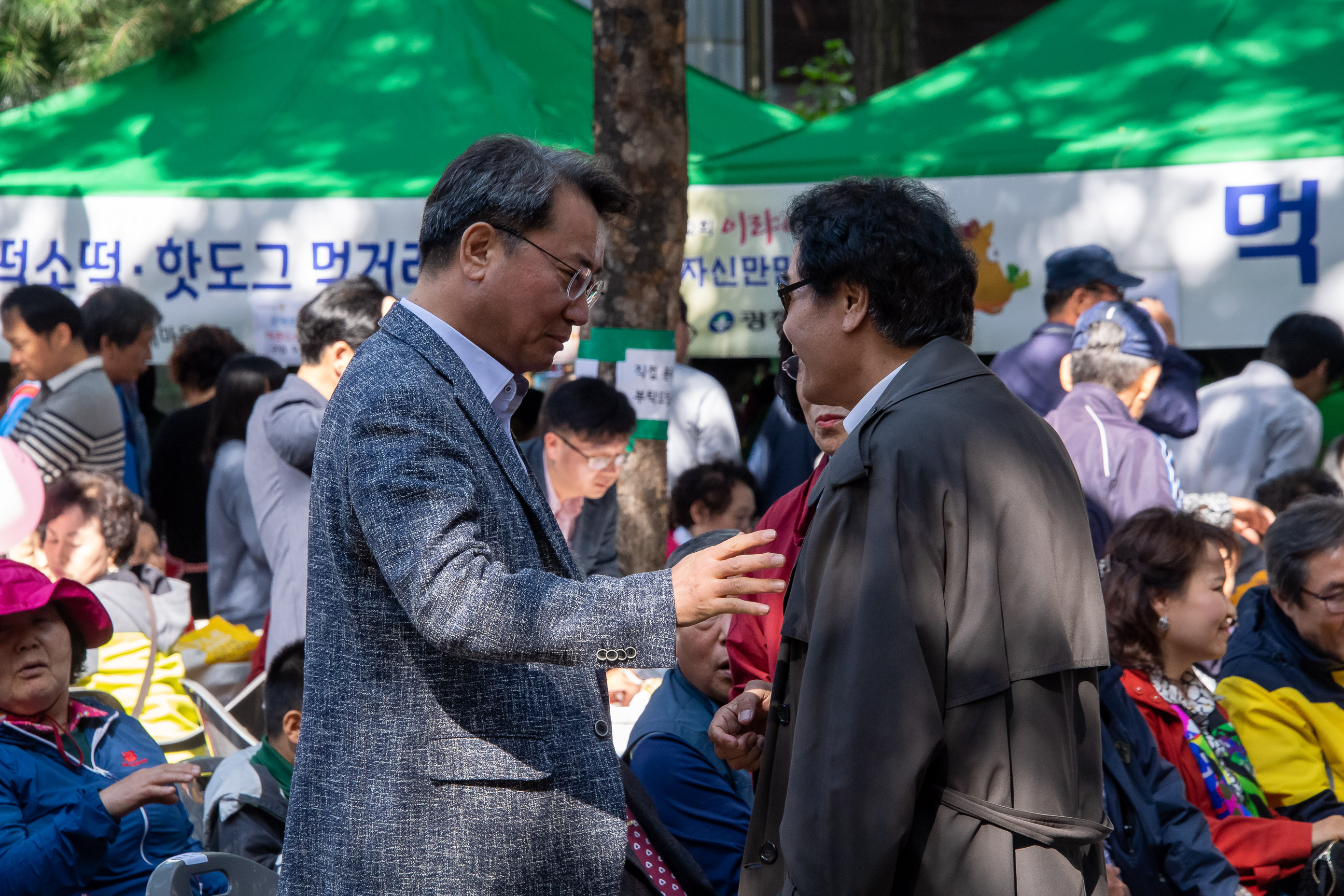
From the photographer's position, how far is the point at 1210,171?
19.5 ft

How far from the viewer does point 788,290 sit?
2.03m

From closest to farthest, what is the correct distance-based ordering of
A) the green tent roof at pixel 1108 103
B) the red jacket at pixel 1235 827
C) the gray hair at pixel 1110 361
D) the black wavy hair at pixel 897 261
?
the black wavy hair at pixel 897 261
the red jacket at pixel 1235 827
the gray hair at pixel 1110 361
the green tent roof at pixel 1108 103

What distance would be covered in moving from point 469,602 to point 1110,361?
3.85m

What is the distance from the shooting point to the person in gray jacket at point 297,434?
4043 millimetres

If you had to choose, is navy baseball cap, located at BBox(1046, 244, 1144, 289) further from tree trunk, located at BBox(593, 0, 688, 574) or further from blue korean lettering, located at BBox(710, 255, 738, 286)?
tree trunk, located at BBox(593, 0, 688, 574)

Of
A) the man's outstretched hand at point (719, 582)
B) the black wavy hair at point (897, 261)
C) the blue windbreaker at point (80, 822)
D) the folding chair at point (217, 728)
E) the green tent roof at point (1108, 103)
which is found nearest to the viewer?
the man's outstretched hand at point (719, 582)

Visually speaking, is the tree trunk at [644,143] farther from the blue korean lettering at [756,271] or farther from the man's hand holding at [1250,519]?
the man's hand holding at [1250,519]

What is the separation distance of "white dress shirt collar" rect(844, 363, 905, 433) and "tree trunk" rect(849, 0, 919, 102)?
930cm

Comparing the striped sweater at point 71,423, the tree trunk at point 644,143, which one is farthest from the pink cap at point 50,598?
the tree trunk at point 644,143

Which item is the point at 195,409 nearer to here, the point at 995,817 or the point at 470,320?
the point at 470,320

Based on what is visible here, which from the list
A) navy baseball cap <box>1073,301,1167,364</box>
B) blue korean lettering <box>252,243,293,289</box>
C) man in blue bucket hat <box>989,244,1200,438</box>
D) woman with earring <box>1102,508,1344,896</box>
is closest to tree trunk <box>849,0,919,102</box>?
man in blue bucket hat <box>989,244,1200,438</box>

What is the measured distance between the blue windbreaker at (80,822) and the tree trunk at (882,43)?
343 inches

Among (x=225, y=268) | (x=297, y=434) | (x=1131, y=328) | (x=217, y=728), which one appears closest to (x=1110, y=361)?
(x=1131, y=328)

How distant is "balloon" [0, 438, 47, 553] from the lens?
4031 mm
